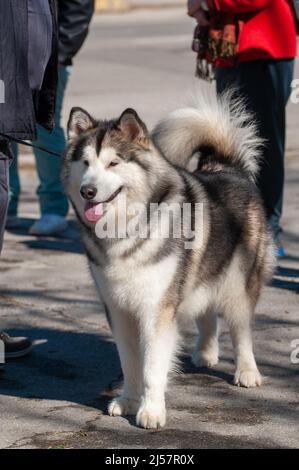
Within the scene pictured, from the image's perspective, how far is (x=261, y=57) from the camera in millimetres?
5914

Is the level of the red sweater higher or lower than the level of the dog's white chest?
higher

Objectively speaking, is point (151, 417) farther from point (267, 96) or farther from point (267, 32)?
point (267, 32)

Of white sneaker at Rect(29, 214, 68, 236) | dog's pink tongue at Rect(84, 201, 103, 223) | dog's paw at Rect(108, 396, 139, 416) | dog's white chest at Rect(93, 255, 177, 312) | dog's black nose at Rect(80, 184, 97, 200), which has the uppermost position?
dog's black nose at Rect(80, 184, 97, 200)

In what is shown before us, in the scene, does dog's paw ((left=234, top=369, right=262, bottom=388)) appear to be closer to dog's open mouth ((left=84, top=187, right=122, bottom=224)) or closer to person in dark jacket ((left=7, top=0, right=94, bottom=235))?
dog's open mouth ((left=84, top=187, right=122, bottom=224))

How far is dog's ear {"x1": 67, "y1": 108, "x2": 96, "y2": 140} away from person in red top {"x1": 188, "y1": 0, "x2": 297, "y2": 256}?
1.80 m

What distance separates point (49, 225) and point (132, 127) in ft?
11.1

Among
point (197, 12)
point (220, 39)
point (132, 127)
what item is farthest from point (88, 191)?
point (197, 12)

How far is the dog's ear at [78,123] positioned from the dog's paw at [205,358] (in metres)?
1.25

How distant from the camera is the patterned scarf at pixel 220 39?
5.83 metres

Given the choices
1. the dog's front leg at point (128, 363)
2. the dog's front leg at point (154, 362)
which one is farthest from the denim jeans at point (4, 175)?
the dog's front leg at point (154, 362)

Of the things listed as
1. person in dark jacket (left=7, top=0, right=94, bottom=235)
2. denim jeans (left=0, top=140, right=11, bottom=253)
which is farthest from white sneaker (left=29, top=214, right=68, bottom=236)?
denim jeans (left=0, top=140, right=11, bottom=253)

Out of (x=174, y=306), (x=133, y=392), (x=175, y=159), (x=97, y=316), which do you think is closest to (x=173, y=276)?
(x=174, y=306)

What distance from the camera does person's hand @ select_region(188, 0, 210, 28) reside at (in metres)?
5.89

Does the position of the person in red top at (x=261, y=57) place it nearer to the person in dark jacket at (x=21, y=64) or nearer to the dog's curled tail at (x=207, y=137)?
the dog's curled tail at (x=207, y=137)
